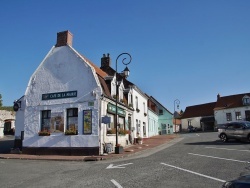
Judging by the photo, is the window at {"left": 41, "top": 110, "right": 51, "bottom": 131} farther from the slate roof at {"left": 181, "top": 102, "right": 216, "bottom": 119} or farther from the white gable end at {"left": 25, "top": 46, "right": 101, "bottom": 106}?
the slate roof at {"left": 181, "top": 102, "right": 216, "bottom": 119}

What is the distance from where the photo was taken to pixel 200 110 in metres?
66.4

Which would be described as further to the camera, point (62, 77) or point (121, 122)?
point (121, 122)

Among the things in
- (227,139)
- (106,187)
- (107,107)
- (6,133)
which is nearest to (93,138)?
(107,107)

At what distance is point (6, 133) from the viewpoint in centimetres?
4603

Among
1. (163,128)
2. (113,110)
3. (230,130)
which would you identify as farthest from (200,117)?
(113,110)

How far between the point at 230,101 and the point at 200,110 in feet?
37.9

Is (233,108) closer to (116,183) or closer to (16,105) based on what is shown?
(16,105)

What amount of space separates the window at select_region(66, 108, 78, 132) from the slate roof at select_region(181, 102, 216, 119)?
50.1 m

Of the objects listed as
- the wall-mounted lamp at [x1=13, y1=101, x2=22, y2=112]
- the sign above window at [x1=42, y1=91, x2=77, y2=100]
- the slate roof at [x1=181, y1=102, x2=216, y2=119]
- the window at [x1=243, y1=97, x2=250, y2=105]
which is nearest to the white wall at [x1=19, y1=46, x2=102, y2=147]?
the sign above window at [x1=42, y1=91, x2=77, y2=100]

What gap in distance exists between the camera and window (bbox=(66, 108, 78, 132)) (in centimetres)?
1842

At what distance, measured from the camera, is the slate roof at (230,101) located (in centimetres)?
5341

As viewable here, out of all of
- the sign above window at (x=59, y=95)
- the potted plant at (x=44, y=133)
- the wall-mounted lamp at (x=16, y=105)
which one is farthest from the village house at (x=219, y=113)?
the wall-mounted lamp at (x=16, y=105)

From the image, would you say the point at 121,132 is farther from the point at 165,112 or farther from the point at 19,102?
the point at 165,112

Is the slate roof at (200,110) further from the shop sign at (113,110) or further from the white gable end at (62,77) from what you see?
the white gable end at (62,77)
